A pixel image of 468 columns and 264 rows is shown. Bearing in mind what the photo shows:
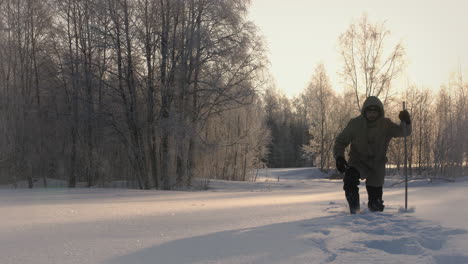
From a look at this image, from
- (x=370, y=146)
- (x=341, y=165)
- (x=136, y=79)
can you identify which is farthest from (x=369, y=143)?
(x=136, y=79)

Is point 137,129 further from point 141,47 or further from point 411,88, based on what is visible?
point 411,88

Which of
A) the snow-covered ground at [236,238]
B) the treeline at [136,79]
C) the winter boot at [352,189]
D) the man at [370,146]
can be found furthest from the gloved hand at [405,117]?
the treeline at [136,79]

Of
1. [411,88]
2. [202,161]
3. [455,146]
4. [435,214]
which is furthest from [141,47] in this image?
[411,88]

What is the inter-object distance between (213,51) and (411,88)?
2719 cm

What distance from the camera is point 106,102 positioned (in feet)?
54.5

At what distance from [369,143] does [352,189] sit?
2.16 ft

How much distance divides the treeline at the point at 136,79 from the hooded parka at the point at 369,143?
10.5 meters

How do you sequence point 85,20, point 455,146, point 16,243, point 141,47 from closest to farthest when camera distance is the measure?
point 16,243 < point 141,47 < point 85,20 < point 455,146

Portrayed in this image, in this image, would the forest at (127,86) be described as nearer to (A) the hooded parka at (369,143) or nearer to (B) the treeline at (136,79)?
(B) the treeline at (136,79)

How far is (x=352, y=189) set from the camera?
17.5ft

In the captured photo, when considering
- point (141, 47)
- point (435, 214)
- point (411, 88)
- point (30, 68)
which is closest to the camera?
point (435, 214)

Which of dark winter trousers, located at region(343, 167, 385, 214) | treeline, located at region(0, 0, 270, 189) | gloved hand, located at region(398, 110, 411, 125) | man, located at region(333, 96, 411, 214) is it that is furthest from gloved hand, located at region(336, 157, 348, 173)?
treeline, located at region(0, 0, 270, 189)

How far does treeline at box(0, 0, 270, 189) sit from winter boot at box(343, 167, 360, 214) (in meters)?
10.6

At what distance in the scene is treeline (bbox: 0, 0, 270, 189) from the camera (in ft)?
53.4
